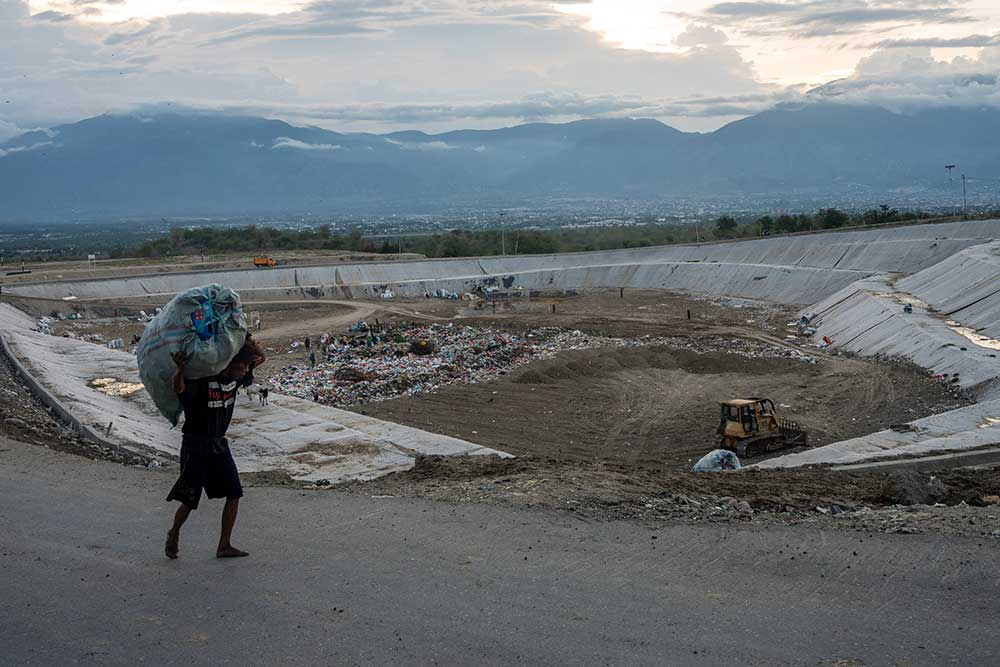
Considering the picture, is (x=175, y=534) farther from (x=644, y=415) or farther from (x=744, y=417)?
(x=644, y=415)

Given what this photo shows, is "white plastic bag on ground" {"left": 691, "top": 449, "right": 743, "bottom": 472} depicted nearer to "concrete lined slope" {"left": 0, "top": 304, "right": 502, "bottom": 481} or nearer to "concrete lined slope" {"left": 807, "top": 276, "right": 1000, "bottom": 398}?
"concrete lined slope" {"left": 0, "top": 304, "right": 502, "bottom": 481}

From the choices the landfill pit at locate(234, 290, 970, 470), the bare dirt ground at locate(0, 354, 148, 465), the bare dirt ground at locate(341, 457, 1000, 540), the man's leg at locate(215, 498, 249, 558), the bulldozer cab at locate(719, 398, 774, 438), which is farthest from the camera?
the landfill pit at locate(234, 290, 970, 470)

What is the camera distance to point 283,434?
1515 centimetres

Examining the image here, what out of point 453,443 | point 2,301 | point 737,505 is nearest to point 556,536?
point 737,505

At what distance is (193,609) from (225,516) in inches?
38.9

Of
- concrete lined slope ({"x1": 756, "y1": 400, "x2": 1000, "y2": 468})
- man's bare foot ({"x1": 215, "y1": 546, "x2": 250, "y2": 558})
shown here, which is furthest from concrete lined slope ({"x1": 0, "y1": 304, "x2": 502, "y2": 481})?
concrete lined slope ({"x1": 756, "y1": 400, "x2": 1000, "y2": 468})

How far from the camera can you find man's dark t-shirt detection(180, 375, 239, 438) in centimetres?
666

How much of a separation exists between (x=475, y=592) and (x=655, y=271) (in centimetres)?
5517

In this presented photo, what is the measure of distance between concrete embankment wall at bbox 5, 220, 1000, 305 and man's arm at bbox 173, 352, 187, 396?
4291 cm

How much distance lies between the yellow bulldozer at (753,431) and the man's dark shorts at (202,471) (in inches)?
533

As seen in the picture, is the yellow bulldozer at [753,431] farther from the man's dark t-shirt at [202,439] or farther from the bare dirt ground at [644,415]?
the man's dark t-shirt at [202,439]

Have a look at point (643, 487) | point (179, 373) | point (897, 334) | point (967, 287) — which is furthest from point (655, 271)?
point (179, 373)

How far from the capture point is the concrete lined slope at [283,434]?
42.8 feet

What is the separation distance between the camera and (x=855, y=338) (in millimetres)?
32594
